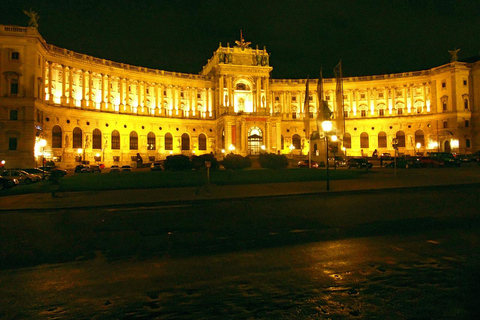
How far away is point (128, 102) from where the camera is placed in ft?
235

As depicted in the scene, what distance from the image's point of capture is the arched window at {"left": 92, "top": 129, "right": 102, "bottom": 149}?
65500mm

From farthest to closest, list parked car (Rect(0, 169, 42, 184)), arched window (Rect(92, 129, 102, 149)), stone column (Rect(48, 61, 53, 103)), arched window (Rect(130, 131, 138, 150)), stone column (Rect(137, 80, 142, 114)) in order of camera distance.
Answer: stone column (Rect(137, 80, 142, 114)), arched window (Rect(130, 131, 138, 150)), arched window (Rect(92, 129, 102, 149)), stone column (Rect(48, 61, 53, 103)), parked car (Rect(0, 169, 42, 184))

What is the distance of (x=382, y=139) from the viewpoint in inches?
3221

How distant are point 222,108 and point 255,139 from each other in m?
10.8

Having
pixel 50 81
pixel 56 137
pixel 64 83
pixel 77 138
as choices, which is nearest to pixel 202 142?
pixel 77 138

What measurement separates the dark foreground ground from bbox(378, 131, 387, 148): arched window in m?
75.0

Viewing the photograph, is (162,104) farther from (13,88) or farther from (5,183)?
(5,183)

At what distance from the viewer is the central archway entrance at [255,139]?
243 ft

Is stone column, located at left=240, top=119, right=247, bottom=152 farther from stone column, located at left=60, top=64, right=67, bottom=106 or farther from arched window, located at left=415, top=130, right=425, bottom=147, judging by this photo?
arched window, located at left=415, top=130, right=425, bottom=147

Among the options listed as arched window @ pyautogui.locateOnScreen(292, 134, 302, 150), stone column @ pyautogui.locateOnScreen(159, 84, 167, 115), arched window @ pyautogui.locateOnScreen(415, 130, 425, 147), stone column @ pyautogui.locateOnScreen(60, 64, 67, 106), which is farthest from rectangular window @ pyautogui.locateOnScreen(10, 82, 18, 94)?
arched window @ pyautogui.locateOnScreen(415, 130, 425, 147)

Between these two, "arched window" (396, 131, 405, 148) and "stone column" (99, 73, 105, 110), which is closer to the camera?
"stone column" (99, 73, 105, 110)

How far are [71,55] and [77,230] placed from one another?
205 feet

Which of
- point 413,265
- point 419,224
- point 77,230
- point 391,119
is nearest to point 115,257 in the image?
point 77,230

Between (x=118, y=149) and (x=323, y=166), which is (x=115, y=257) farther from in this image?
(x=118, y=149)
